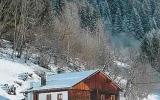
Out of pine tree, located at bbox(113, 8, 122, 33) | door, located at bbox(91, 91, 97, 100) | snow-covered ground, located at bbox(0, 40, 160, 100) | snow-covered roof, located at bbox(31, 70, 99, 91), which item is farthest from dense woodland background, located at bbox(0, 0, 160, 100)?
door, located at bbox(91, 91, 97, 100)

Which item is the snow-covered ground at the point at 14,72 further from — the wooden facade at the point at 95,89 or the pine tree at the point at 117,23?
the pine tree at the point at 117,23

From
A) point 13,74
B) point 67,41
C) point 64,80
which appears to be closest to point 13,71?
point 13,74

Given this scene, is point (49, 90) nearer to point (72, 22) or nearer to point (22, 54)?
point (22, 54)

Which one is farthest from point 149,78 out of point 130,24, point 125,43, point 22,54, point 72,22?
point 130,24

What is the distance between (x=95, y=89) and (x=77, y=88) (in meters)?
3.38

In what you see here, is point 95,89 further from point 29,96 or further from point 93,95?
point 29,96

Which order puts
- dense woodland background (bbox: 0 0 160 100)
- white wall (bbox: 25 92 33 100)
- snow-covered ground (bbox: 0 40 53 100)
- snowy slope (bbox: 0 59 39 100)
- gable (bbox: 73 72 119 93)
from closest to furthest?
1. gable (bbox: 73 72 119 93)
2. white wall (bbox: 25 92 33 100)
3. snowy slope (bbox: 0 59 39 100)
4. snow-covered ground (bbox: 0 40 53 100)
5. dense woodland background (bbox: 0 0 160 100)

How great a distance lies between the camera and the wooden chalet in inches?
2378

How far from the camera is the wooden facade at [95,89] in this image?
6084 cm

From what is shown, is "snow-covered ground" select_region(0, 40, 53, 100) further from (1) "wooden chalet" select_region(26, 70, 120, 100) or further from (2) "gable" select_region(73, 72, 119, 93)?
(2) "gable" select_region(73, 72, 119, 93)

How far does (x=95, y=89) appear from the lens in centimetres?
6359

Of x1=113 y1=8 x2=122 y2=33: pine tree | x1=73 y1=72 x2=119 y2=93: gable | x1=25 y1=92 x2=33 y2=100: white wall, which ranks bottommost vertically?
x1=25 y1=92 x2=33 y2=100: white wall

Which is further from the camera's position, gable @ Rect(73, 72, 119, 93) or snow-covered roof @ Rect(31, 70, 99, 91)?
gable @ Rect(73, 72, 119, 93)

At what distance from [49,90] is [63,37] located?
105 feet
